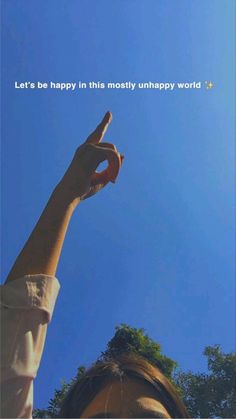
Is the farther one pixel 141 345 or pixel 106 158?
pixel 141 345

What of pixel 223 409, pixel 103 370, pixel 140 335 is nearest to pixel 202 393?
pixel 223 409

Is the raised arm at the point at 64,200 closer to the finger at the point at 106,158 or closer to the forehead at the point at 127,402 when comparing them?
the finger at the point at 106,158

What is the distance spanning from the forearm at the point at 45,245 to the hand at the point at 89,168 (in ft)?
0.29

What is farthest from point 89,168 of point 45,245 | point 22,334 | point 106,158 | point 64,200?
point 22,334

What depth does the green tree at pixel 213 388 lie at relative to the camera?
11383 millimetres

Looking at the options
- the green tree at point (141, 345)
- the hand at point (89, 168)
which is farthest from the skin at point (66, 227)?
the green tree at point (141, 345)

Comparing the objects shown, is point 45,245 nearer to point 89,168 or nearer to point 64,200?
point 64,200

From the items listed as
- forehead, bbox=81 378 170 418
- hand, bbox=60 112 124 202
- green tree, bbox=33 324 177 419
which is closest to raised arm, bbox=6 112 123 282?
hand, bbox=60 112 124 202

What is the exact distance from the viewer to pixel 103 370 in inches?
62.0

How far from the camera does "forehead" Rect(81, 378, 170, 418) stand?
1.25 m

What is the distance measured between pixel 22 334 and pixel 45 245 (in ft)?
0.81

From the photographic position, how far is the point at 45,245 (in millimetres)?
1260

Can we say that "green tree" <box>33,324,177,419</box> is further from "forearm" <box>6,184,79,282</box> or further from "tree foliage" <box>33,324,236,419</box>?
Result: "forearm" <box>6,184,79,282</box>

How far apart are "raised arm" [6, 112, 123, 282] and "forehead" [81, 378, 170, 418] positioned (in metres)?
0.42
